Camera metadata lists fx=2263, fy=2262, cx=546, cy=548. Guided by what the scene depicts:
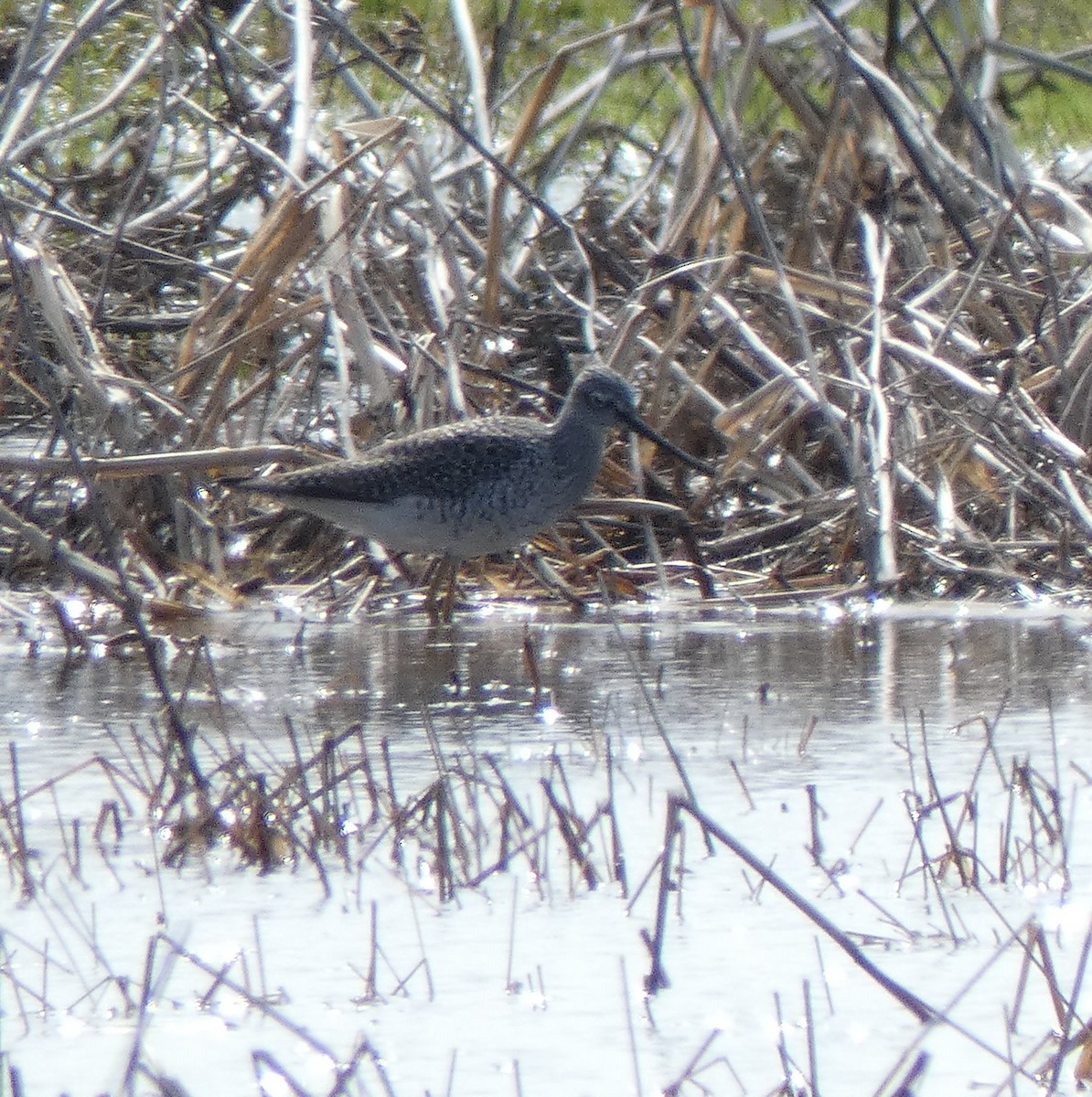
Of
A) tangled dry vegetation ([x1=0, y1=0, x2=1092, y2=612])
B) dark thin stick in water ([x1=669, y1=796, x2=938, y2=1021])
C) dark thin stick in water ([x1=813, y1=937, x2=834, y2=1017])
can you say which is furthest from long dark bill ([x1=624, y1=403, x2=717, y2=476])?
dark thin stick in water ([x1=669, y1=796, x2=938, y2=1021])

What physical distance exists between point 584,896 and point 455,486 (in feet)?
10.2

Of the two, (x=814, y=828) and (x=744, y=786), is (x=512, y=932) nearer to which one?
(x=814, y=828)

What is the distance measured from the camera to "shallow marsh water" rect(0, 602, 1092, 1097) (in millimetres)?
3020

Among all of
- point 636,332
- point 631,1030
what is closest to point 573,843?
point 631,1030

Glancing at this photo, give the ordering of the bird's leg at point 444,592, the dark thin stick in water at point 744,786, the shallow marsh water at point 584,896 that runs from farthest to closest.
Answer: the bird's leg at point 444,592 < the dark thin stick in water at point 744,786 < the shallow marsh water at point 584,896

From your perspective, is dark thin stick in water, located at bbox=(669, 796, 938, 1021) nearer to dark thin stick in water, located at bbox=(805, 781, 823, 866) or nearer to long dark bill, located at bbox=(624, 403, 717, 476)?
dark thin stick in water, located at bbox=(805, 781, 823, 866)

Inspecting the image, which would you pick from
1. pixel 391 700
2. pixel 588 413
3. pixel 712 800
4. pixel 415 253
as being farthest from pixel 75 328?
pixel 712 800

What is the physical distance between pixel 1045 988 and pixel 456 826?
1128mm

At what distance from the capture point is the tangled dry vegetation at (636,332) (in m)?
6.89

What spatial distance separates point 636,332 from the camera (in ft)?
24.8

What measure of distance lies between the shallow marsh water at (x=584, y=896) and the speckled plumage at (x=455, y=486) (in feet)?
2.73

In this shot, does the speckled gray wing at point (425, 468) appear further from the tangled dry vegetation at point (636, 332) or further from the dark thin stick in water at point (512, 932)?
the dark thin stick in water at point (512, 932)

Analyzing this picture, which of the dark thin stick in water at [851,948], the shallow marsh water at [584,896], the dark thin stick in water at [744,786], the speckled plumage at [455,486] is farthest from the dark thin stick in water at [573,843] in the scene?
the speckled plumage at [455,486]

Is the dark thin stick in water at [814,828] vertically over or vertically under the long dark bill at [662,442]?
under
